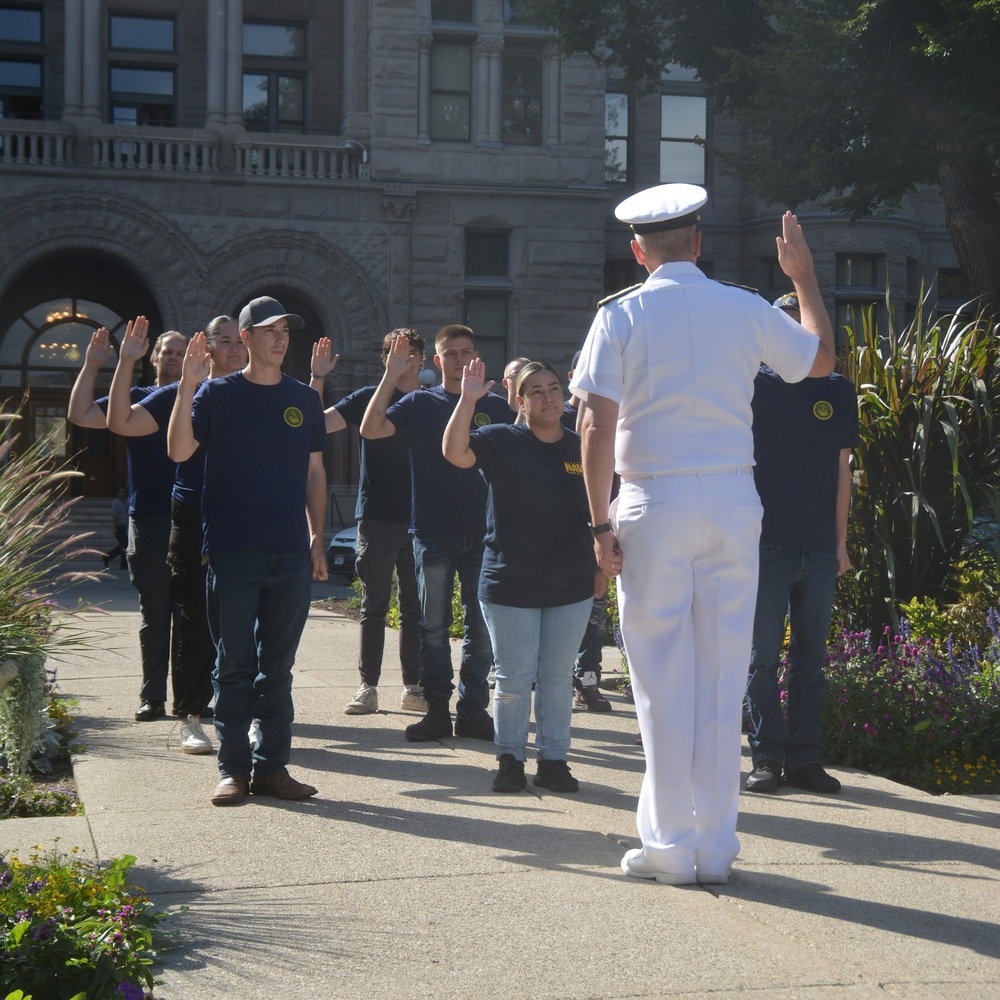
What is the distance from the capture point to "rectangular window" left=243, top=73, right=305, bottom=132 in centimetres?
3183

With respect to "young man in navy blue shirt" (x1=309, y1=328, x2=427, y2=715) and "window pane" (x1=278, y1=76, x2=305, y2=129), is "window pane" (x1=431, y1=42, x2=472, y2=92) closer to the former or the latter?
"window pane" (x1=278, y1=76, x2=305, y2=129)

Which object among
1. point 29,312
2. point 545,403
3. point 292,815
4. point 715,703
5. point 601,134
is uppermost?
point 601,134

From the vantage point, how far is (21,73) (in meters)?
31.2

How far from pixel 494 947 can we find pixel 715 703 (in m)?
1.17

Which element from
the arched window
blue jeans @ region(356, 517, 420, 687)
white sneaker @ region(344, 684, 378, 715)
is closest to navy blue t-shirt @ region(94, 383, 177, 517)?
blue jeans @ region(356, 517, 420, 687)

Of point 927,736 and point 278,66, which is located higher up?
point 278,66

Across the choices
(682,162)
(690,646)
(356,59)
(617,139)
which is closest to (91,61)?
(356,59)

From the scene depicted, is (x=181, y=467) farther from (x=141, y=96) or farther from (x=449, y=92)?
(x=141, y=96)

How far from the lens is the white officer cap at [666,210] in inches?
190

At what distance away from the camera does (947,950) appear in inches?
161

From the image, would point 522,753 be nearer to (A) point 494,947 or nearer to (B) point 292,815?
(B) point 292,815

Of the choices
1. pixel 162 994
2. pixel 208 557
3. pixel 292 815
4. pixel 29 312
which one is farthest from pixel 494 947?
pixel 29 312

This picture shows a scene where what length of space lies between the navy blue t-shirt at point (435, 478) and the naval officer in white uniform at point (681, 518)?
2.93 metres

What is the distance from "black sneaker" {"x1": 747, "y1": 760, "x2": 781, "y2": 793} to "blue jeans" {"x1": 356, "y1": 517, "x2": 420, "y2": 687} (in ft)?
8.97
